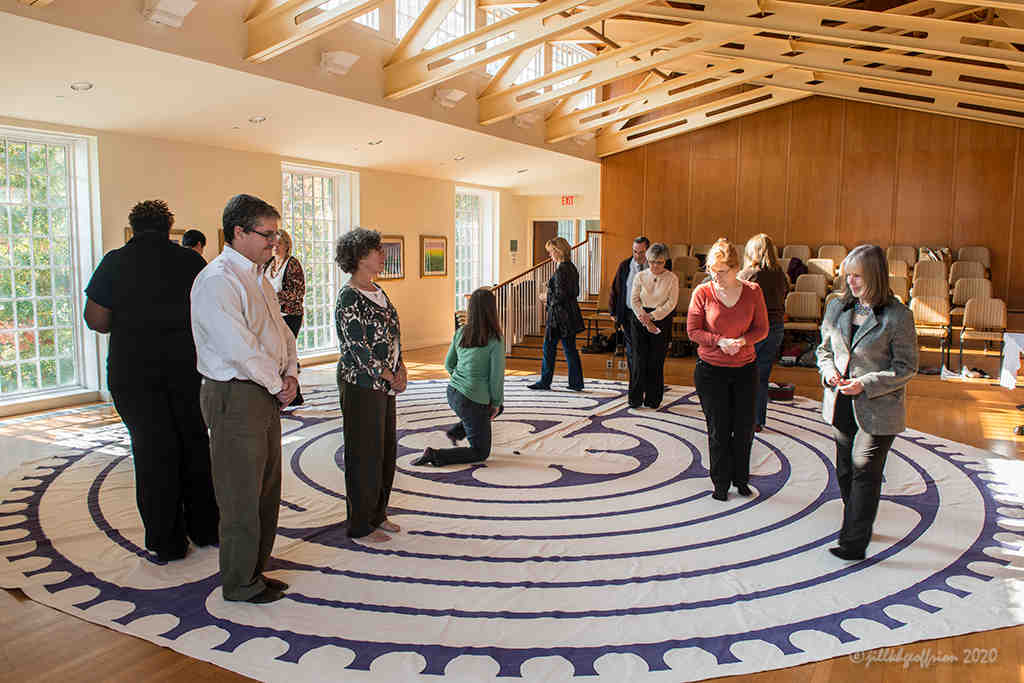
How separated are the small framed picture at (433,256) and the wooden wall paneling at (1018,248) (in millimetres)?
8922

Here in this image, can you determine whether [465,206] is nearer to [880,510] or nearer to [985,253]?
[985,253]

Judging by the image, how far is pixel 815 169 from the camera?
1310 centimetres

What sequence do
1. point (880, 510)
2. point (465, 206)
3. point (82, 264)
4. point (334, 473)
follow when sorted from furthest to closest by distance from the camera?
point (465, 206) → point (82, 264) → point (334, 473) → point (880, 510)

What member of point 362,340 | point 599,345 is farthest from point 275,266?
point 599,345

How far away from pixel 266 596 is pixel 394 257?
9.17m

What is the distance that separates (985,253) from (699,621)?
1103 cm

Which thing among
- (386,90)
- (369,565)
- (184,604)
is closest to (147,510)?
(184,604)

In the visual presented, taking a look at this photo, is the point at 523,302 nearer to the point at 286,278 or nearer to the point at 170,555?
the point at 286,278

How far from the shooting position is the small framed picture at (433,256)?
42.3 feet

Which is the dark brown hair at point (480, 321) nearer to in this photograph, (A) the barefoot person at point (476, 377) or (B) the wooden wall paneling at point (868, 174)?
(A) the barefoot person at point (476, 377)

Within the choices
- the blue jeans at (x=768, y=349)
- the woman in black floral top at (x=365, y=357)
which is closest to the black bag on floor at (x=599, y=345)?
the blue jeans at (x=768, y=349)

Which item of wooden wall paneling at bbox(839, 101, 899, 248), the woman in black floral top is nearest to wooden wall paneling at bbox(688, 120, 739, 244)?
wooden wall paneling at bbox(839, 101, 899, 248)

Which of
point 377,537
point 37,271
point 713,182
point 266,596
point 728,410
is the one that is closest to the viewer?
point 266,596

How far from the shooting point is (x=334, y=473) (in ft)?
17.3
